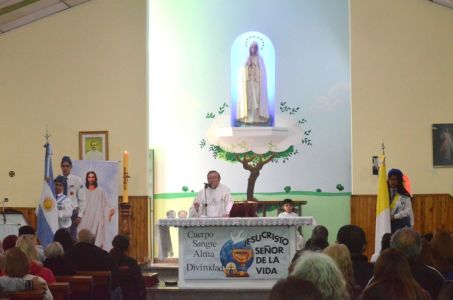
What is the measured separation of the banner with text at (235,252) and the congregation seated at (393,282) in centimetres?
582

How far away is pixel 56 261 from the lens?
754 cm

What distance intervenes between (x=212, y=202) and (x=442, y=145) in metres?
4.36

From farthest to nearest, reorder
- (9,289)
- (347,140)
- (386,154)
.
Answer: (347,140)
(386,154)
(9,289)

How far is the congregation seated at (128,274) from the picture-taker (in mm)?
8492

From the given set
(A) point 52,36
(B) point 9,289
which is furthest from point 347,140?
(B) point 9,289

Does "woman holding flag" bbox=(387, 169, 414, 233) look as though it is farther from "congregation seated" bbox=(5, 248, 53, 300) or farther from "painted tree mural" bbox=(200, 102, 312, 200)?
"congregation seated" bbox=(5, 248, 53, 300)

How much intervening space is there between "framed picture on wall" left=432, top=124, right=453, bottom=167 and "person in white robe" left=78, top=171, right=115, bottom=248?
530 cm

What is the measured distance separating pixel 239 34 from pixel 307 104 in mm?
1832

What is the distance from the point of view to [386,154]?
13414 millimetres

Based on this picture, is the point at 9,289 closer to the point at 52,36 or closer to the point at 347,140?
the point at 52,36

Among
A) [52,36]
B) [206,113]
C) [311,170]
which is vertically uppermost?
[52,36]

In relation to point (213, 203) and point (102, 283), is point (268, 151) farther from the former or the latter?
point (102, 283)

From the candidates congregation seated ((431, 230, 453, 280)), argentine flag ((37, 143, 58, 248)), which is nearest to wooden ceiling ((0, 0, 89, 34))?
Answer: argentine flag ((37, 143, 58, 248))

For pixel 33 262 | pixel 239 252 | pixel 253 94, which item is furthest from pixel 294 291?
pixel 253 94
